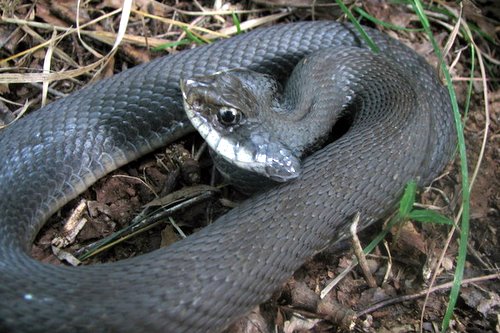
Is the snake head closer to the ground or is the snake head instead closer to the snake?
the snake

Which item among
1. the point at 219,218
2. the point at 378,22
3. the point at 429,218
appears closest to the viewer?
the point at 219,218

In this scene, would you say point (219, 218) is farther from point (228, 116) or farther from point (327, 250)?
point (327, 250)

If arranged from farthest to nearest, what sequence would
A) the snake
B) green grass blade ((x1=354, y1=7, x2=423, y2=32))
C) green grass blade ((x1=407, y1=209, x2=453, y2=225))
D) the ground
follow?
green grass blade ((x1=354, y1=7, x2=423, y2=32)) → green grass blade ((x1=407, y1=209, x2=453, y2=225)) → the ground → the snake

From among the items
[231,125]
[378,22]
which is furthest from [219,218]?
[378,22]

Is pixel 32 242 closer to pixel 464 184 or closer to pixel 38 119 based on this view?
pixel 38 119

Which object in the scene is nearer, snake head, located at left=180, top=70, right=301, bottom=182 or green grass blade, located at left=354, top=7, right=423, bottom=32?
snake head, located at left=180, top=70, right=301, bottom=182

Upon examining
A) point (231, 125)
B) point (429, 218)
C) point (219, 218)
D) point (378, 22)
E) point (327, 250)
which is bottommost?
point (327, 250)

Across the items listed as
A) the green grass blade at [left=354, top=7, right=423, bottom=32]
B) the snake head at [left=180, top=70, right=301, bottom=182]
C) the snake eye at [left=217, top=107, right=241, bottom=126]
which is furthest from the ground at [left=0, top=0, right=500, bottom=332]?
the snake eye at [left=217, top=107, right=241, bottom=126]
